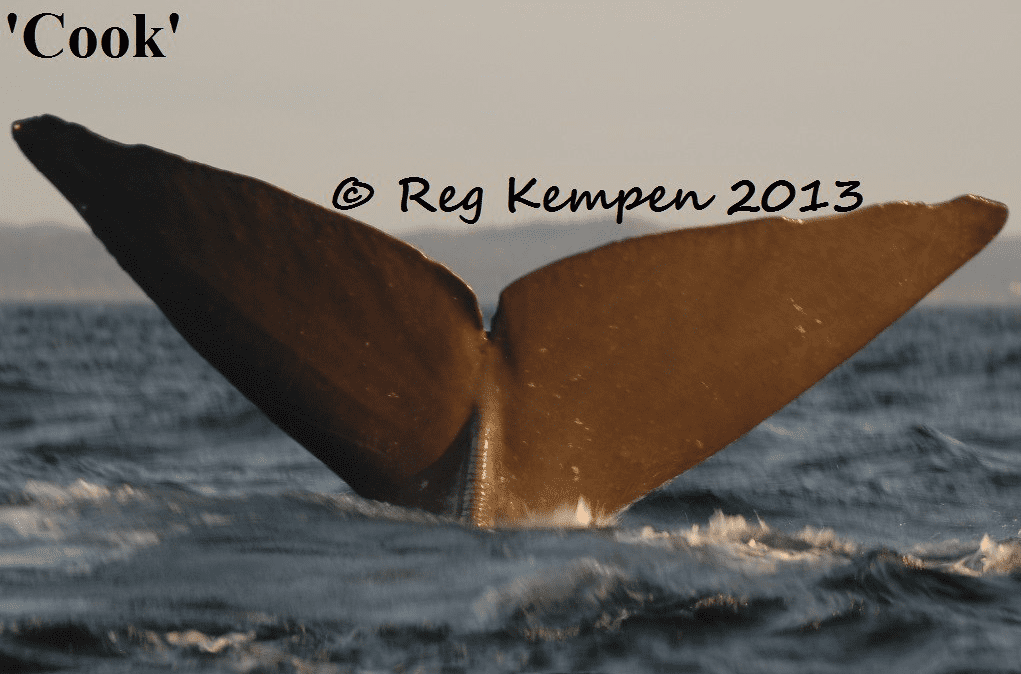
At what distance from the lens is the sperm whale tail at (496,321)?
3.63 meters

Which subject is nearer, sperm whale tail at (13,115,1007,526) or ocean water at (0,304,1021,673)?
ocean water at (0,304,1021,673)

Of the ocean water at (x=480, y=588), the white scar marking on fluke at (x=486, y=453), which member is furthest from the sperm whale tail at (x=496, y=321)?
the ocean water at (x=480, y=588)

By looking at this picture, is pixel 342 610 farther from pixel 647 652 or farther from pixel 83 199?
pixel 83 199

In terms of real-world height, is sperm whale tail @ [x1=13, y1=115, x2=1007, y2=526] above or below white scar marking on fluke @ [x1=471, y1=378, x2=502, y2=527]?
above

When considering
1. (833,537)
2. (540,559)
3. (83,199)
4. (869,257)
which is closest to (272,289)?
(83,199)

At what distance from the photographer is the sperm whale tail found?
3.63 metres

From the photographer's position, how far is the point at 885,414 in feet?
41.4

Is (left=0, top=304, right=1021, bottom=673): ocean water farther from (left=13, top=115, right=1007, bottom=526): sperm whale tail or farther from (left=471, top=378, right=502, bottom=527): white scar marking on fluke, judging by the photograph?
(left=13, top=115, right=1007, bottom=526): sperm whale tail

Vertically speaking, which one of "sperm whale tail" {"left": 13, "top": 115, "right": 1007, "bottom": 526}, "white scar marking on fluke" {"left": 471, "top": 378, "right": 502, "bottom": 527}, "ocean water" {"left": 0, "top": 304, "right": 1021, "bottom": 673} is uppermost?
"sperm whale tail" {"left": 13, "top": 115, "right": 1007, "bottom": 526}

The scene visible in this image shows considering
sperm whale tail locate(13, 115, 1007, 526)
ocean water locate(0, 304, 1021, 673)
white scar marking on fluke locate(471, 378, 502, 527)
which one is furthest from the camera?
white scar marking on fluke locate(471, 378, 502, 527)

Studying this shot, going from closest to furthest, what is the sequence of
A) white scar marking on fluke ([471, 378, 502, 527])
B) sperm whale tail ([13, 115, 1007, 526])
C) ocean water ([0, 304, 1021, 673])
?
ocean water ([0, 304, 1021, 673]) → sperm whale tail ([13, 115, 1007, 526]) → white scar marking on fluke ([471, 378, 502, 527])

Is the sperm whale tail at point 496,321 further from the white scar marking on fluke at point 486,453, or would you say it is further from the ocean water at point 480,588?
the ocean water at point 480,588

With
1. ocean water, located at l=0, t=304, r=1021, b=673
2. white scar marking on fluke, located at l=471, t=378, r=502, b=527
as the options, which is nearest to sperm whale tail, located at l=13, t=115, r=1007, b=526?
white scar marking on fluke, located at l=471, t=378, r=502, b=527

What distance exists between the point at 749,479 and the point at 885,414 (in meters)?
5.19
